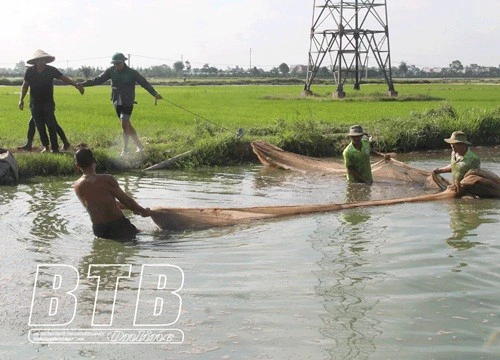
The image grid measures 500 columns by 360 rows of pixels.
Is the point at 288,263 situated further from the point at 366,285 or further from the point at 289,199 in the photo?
the point at 289,199

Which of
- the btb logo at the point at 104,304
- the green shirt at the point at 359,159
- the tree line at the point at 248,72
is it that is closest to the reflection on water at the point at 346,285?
the btb logo at the point at 104,304

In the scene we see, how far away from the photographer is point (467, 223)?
756 cm

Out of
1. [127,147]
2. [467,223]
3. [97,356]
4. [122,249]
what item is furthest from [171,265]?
[127,147]

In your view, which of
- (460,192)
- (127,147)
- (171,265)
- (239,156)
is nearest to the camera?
(171,265)

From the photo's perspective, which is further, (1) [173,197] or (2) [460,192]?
(1) [173,197]

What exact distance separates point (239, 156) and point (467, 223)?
18.8 ft

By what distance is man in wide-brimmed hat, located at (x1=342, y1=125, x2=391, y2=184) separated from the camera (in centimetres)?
917

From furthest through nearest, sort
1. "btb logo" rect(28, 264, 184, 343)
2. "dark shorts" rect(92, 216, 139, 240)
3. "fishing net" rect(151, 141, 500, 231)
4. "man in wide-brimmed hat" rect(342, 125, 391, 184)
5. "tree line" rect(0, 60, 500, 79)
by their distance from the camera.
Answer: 1. "tree line" rect(0, 60, 500, 79)
2. "man in wide-brimmed hat" rect(342, 125, 391, 184)
3. "fishing net" rect(151, 141, 500, 231)
4. "dark shorts" rect(92, 216, 139, 240)
5. "btb logo" rect(28, 264, 184, 343)

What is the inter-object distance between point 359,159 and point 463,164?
1.34 metres

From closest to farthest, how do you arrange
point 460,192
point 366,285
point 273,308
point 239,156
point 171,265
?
point 273,308, point 366,285, point 171,265, point 460,192, point 239,156

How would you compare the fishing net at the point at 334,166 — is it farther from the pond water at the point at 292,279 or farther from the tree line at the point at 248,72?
the tree line at the point at 248,72

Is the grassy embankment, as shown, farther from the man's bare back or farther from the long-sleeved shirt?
the man's bare back

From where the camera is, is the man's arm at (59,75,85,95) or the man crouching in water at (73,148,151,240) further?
the man's arm at (59,75,85,95)

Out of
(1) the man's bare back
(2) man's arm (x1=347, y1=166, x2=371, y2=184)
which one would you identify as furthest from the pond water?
(2) man's arm (x1=347, y1=166, x2=371, y2=184)
